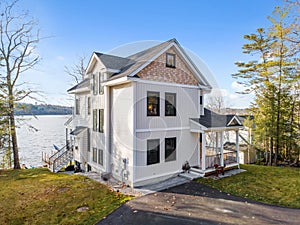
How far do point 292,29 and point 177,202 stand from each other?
11019 mm

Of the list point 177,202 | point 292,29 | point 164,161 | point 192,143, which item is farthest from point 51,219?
point 292,29

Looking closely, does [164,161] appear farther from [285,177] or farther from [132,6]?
[132,6]

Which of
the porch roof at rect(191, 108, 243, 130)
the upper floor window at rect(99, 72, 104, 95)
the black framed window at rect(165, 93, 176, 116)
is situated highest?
the upper floor window at rect(99, 72, 104, 95)

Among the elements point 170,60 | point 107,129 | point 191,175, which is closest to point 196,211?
point 191,175

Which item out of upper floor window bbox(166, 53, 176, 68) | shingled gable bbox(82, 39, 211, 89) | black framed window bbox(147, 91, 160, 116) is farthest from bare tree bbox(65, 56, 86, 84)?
black framed window bbox(147, 91, 160, 116)

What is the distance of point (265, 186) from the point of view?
9406mm

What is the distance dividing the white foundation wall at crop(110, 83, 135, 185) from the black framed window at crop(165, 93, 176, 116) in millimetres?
2303

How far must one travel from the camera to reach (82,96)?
1442 centimetres

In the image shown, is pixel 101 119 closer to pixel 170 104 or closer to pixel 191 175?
pixel 170 104

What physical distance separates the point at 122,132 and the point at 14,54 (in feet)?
46.1

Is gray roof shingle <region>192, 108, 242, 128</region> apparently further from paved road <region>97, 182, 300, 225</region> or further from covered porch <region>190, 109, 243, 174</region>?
paved road <region>97, 182, 300, 225</region>

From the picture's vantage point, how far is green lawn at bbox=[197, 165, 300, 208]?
7822 mm

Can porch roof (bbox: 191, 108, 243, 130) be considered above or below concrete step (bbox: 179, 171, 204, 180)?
above

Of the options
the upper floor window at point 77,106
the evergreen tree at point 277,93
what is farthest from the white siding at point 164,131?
the upper floor window at point 77,106
